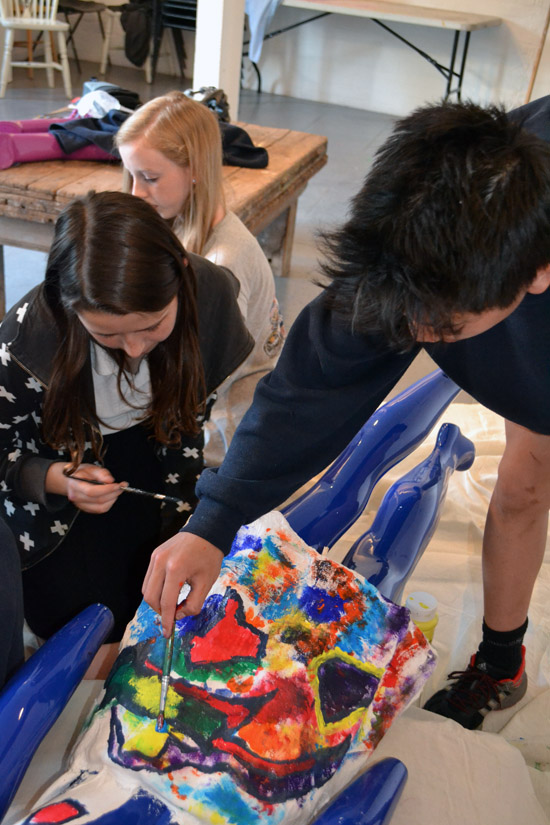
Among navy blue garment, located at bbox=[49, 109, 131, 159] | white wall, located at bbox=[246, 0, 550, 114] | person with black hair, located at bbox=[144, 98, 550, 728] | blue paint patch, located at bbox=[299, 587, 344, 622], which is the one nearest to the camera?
person with black hair, located at bbox=[144, 98, 550, 728]

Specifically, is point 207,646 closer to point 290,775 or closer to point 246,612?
point 246,612

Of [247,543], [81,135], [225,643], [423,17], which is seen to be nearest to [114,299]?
[247,543]

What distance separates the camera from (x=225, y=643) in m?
1.04

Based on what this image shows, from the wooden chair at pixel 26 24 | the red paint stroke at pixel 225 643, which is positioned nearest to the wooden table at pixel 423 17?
the wooden chair at pixel 26 24

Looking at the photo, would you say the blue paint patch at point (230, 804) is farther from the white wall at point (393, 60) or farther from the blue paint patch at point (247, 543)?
the white wall at point (393, 60)

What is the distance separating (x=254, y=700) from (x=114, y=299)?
61cm

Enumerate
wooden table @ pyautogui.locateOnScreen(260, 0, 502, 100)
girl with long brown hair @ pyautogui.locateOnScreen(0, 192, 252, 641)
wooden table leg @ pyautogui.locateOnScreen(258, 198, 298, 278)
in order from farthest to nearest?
wooden table @ pyautogui.locateOnScreen(260, 0, 502, 100) < wooden table leg @ pyautogui.locateOnScreen(258, 198, 298, 278) < girl with long brown hair @ pyautogui.locateOnScreen(0, 192, 252, 641)

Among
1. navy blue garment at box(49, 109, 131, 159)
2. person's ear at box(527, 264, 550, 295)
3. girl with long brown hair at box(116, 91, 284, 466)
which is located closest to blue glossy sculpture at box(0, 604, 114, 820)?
person's ear at box(527, 264, 550, 295)

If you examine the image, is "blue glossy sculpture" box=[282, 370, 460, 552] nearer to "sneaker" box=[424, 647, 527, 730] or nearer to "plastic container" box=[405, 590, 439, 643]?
"plastic container" box=[405, 590, 439, 643]

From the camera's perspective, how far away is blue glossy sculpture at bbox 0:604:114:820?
0.86 meters

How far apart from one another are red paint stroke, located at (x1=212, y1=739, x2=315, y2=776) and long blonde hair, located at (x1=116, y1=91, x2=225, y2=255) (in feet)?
4.05

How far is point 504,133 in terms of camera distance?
2.49 feet

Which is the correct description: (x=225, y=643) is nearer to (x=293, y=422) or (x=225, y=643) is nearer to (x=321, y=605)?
(x=321, y=605)

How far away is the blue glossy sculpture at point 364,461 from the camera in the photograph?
1384mm
